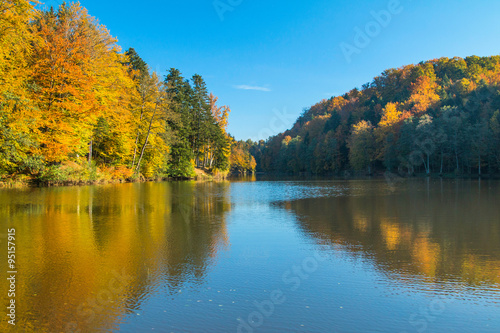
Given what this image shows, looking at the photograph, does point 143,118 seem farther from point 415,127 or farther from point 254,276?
point 415,127

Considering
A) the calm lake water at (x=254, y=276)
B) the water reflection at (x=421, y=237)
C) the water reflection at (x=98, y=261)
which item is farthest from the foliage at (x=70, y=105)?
the water reflection at (x=421, y=237)

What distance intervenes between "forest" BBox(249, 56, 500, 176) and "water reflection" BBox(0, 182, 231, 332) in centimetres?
5332

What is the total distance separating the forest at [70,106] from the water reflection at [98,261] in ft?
41.1

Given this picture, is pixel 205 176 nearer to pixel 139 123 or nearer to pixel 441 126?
pixel 139 123

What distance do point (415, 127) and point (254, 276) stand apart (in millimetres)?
61078

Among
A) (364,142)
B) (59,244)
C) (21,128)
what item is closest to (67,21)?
(21,128)

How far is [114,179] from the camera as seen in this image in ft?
109

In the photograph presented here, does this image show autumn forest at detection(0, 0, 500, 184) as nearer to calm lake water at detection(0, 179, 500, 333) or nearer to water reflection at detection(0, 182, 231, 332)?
water reflection at detection(0, 182, 231, 332)

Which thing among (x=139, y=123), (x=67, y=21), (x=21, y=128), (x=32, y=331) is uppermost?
(x=67, y=21)

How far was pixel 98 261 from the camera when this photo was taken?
20.1ft

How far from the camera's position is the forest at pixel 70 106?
2036 centimetres

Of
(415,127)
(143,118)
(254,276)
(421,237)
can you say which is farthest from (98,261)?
(415,127)

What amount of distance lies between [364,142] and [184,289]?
74098mm

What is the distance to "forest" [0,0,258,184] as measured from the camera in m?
20.4
